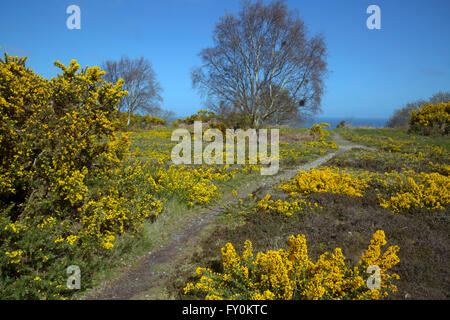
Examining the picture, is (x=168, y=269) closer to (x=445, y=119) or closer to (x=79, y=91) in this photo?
(x=79, y=91)

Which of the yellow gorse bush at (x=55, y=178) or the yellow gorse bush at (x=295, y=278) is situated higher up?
the yellow gorse bush at (x=55, y=178)

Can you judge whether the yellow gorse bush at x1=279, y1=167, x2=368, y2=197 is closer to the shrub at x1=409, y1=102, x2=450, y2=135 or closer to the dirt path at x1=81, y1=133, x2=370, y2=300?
the dirt path at x1=81, y1=133, x2=370, y2=300

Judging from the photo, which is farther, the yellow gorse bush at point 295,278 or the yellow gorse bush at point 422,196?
the yellow gorse bush at point 422,196

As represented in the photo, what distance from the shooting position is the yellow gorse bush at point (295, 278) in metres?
3.38

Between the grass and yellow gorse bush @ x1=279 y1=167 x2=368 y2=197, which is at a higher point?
yellow gorse bush @ x1=279 y1=167 x2=368 y2=197

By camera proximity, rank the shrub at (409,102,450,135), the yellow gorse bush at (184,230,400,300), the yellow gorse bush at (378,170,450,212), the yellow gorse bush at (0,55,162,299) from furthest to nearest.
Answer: the shrub at (409,102,450,135) < the yellow gorse bush at (378,170,450,212) < the yellow gorse bush at (0,55,162,299) < the yellow gorse bush at (184,230,400,300)

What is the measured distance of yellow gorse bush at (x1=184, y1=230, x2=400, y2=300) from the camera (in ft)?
11.1

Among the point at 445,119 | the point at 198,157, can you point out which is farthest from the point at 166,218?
the point at 445,119

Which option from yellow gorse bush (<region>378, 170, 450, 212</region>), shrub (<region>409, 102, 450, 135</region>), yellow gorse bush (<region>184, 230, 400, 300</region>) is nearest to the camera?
yellow gorse bush (<region>184, 230, 400, 300</region>)

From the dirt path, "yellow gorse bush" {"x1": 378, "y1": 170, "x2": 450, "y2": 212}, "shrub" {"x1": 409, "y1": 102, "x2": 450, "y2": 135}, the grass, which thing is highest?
"shrub" {"x1": 409, "y1": 102, "x2": 450, "y2": 135}

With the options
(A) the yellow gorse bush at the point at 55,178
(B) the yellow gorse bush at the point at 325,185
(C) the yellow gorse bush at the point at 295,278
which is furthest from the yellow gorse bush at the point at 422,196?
(A) the yellow gorse bush at the point at 55,178

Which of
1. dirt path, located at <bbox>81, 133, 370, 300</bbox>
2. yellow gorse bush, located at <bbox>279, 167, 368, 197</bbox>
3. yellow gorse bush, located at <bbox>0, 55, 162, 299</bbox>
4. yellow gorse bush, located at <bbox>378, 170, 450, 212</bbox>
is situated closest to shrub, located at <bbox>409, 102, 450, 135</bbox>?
yellow gorse bush, located at <bbox>378, 170, 450, 212</bbox>

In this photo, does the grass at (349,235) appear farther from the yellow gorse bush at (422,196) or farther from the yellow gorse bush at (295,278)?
the yellow gorse bush at (295,278)
